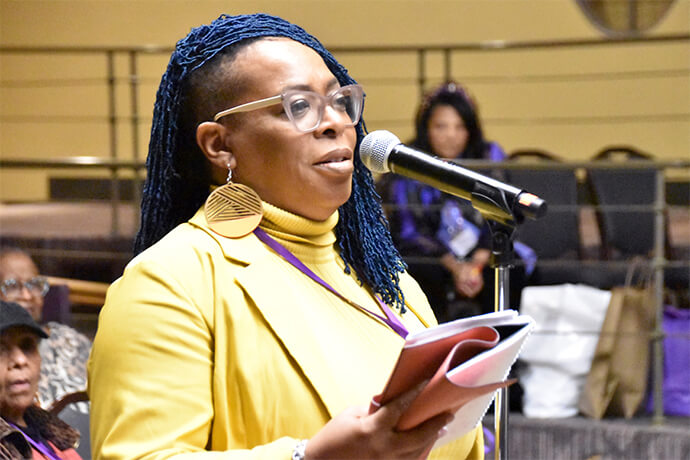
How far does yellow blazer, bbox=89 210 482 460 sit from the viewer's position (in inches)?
41.3

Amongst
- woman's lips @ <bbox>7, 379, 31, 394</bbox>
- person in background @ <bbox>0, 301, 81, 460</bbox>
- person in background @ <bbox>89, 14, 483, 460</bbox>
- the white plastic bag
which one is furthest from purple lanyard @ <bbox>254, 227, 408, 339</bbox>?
the white plastic bag

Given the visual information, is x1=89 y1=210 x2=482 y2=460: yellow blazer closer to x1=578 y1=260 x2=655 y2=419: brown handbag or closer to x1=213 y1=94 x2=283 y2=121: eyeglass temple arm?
x1=213 y1=94 x2=283 y2=121: eyeglass temple arm

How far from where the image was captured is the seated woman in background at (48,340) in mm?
2287

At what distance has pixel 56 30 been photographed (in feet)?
19.4

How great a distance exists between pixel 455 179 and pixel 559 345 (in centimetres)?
199

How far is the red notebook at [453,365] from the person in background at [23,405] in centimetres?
88

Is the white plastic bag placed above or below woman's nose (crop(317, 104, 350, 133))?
below

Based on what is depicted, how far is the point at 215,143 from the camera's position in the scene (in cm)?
123

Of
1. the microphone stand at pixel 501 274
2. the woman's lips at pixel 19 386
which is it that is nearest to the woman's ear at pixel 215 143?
the microphone stand at pixel 501 274

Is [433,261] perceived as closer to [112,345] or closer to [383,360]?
[383,360]

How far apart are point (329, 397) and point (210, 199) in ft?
0.96

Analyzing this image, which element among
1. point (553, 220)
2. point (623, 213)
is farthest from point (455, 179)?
point (623, 213)

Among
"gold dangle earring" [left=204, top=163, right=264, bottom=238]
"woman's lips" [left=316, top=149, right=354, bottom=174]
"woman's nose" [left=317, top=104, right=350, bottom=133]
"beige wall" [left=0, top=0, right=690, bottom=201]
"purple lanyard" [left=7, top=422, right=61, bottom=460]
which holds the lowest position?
"purple lanyard" [left=7, top=422, right=61, bottom=460]

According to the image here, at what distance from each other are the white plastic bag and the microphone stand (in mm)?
1826
